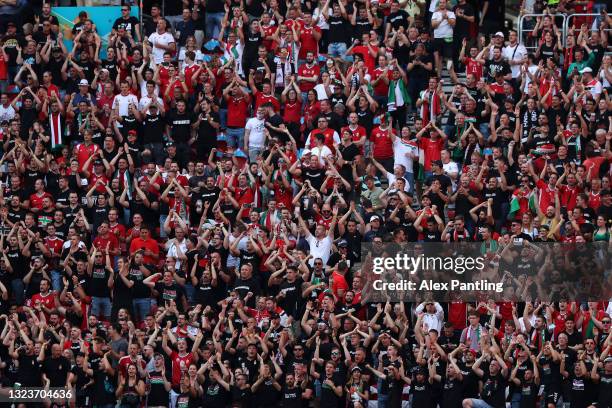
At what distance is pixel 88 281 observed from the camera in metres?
29.5

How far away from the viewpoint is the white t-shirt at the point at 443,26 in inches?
1287

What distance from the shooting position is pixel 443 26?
32.7 meters

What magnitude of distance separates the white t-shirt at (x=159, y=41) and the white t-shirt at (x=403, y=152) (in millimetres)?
5044

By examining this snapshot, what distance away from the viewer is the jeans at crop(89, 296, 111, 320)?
29453 mm

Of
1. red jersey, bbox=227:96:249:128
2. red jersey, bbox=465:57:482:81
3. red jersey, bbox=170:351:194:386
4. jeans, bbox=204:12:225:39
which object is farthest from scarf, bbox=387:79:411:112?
red jersey, bbox=170:351:194:386

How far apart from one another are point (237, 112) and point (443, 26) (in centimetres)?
404

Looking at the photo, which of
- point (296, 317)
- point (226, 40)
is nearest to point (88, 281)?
point (296, 317)

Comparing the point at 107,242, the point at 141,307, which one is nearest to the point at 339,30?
the point at 107,242

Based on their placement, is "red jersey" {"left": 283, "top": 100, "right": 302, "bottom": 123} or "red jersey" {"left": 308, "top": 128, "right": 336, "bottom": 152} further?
"red jersey" {"left": 283, "top": 100, "right": 302, "bottom": 123}

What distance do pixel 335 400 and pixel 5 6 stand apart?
11.4 metres

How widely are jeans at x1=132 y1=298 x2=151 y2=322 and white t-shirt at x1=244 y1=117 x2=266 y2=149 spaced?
144 inches

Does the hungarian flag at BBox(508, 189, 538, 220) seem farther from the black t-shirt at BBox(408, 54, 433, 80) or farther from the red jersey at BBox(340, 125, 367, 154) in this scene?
the black t-shirt at BBox(408, 54, 433, 80)

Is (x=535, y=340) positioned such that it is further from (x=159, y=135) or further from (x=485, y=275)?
(x=159, y=135)

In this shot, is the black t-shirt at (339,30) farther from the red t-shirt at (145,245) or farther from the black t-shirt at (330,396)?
the black t-shirt at (330,396)
